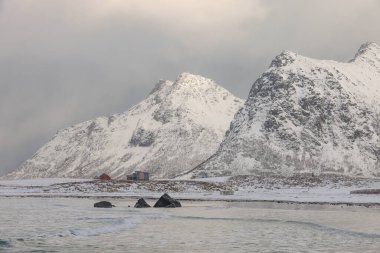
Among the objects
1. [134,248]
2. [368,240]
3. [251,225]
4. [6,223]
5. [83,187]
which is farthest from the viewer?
[83,187]

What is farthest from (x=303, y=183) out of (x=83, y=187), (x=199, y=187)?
(x=83, y=187)

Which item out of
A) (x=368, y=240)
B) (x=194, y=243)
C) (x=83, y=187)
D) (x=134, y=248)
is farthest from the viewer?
(x=83, y=187)

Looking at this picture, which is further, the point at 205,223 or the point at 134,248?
the point at 205,223

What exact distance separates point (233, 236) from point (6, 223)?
14904 mm

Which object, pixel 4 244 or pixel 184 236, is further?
pixel 184 236

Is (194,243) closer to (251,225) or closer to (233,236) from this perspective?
(233,236)

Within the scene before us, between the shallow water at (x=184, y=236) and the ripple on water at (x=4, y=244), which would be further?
the shallow water at (x=184, y=236)

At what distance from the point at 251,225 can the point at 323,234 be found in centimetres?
669

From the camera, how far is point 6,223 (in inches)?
1267

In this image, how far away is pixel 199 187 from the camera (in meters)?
117

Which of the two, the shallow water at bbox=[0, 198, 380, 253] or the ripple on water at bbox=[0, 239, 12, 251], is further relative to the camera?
the shallow water at bbox=[0, 198, 380, 253]

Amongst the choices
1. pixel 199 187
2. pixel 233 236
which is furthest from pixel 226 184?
pixel 233 236

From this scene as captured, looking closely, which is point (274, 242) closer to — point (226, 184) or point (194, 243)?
point (194, 243)

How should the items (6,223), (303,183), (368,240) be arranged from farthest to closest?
(303,183)
(6,223)
(368,240)
